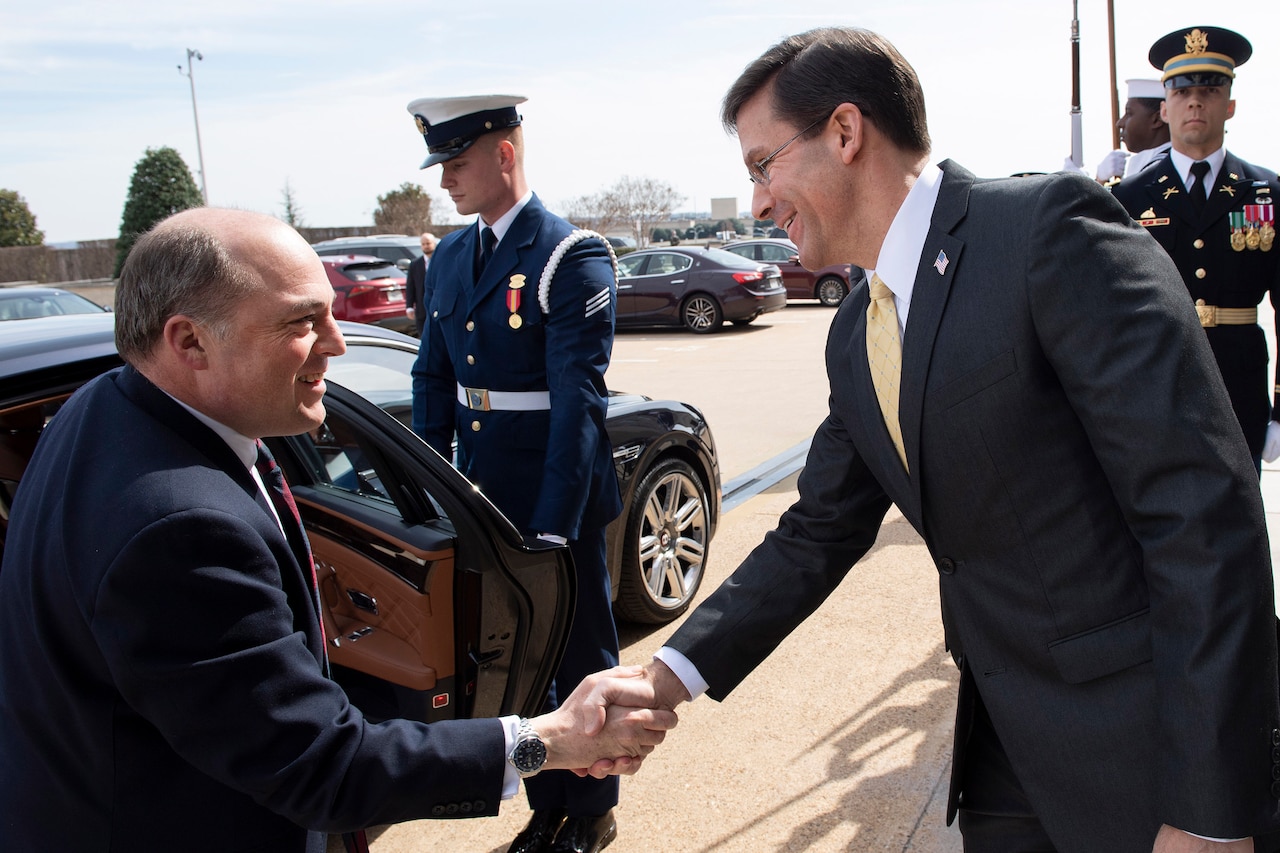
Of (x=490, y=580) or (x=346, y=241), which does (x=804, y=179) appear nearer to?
(x=490, y=580)

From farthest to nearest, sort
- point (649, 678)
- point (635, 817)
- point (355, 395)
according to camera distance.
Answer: point (635, 817) < point (355, 395) < point (649, 678)

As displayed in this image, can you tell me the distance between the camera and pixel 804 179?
176cm

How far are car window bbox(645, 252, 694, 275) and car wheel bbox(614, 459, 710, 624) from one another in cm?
1411

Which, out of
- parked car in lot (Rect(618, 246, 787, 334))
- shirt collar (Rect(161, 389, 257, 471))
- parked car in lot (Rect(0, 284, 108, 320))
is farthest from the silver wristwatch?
parked car in lot (Rect(618, 246, 787, 334))

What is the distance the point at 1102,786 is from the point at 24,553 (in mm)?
1583

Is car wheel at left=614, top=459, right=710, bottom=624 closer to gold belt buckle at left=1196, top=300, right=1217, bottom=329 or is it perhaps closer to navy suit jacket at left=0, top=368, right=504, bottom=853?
gold belt buckle at left=1196, top=300, right=1217, bottom=329

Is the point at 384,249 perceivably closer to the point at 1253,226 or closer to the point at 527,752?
the point at 1253,226

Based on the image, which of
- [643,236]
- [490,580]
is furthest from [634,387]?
[643,236]

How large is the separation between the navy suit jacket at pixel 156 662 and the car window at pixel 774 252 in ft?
70.4

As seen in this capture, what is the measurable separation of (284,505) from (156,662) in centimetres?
45

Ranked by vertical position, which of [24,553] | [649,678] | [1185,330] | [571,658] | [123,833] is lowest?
[571,658]

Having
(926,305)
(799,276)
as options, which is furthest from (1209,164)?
(799,276)

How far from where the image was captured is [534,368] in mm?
3178

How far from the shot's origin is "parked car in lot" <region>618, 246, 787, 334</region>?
1805cm
